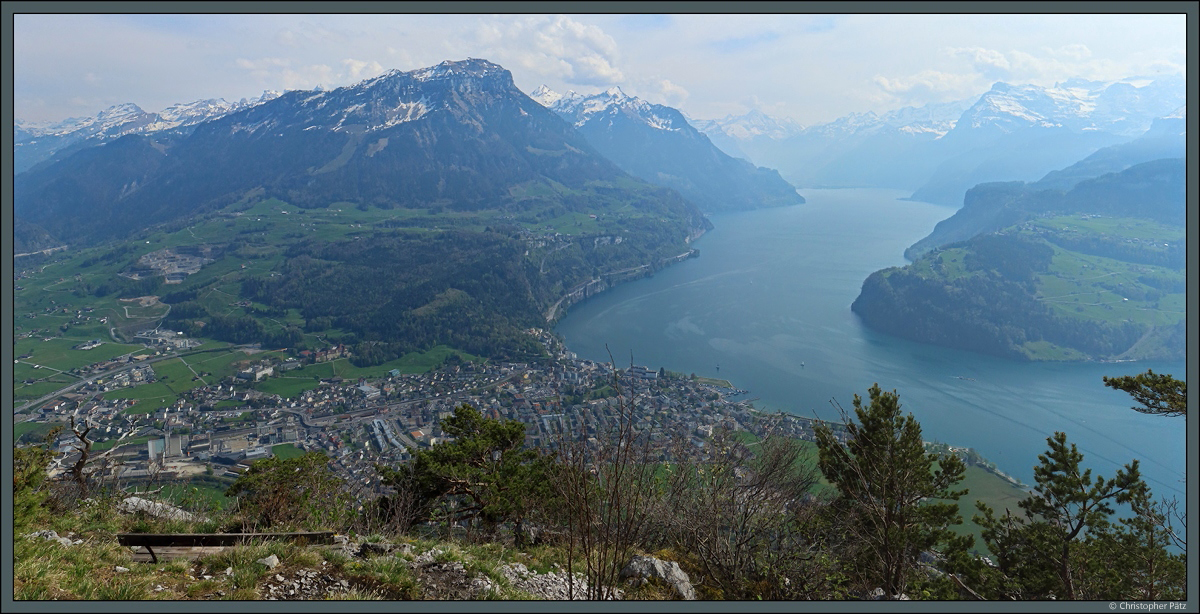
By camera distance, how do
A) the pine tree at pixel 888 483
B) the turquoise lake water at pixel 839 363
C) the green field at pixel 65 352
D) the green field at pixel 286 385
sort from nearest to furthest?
1. the pine tree at pixel 888 483
2. the turquoise lake water at pixel 839 363
3. the green field at pixel 286 385
4. the green field at pixel 65 352

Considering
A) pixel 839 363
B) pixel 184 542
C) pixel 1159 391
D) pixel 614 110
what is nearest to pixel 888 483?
pixel 1159 391

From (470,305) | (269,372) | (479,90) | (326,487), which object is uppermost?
(479,90)

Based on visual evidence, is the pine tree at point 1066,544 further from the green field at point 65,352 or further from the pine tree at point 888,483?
the green field at point 65,352

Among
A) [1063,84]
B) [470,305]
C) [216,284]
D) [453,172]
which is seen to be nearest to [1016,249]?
[470,305]

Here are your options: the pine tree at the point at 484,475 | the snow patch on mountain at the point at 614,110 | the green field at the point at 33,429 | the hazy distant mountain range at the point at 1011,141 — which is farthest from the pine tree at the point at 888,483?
the snow patch on mountain at the point at 614,110

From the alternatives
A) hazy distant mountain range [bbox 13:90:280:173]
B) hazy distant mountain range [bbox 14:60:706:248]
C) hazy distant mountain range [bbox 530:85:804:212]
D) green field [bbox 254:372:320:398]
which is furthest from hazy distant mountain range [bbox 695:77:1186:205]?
hazy distant mountain range [bbox 13:90:280:173]

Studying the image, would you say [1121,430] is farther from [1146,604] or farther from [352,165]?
[352,165]
